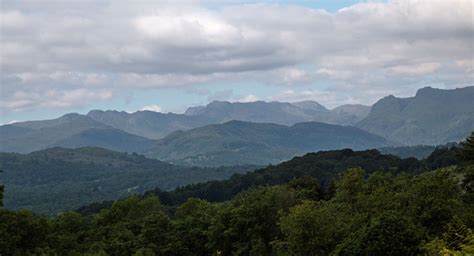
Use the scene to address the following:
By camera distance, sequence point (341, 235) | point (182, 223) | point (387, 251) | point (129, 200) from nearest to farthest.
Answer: point (387, 251) < point (341, 235) < point (182, 223) < point (129, 200)

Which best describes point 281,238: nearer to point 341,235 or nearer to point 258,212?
point 258,212

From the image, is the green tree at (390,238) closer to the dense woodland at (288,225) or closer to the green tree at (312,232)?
the dense woodland at (288,225)

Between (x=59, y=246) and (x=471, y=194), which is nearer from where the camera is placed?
(x=471, y=194)

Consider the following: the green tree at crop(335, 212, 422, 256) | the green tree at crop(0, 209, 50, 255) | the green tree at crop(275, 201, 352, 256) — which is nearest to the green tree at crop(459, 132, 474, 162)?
the green tree at crop(275, 201, 352, 256)

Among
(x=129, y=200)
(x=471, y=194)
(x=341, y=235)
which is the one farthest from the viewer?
(x=129, y=200)

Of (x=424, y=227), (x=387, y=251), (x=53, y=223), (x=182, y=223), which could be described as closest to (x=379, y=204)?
(x=424, y=227)

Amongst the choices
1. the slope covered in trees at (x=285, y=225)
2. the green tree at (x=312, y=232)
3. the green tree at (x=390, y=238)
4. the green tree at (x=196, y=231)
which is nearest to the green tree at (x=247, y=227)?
the slope covered in trees at (x=285, y=225)

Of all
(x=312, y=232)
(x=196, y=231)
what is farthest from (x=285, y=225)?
(x=196, y=231)

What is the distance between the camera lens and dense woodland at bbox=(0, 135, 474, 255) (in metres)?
45.0

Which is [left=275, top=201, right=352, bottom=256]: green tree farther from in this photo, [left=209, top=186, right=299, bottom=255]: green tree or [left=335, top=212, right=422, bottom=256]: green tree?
[left=209, top=186, right=299, bottom=255]: green tree

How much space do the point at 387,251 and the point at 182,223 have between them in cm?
4882

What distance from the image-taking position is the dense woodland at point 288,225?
45031 mm

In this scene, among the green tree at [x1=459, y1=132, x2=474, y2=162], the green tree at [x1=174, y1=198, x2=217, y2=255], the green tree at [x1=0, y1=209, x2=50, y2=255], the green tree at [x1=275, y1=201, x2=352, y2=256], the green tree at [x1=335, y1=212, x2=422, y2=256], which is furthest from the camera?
the green tree at [x1=459, y1=132, x2=474, y2=162]

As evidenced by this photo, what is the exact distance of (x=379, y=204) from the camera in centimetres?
5647
